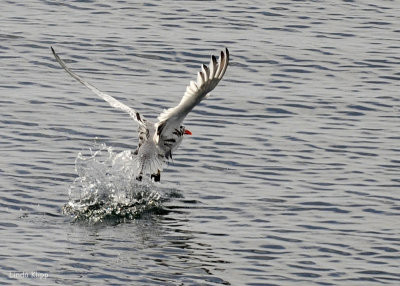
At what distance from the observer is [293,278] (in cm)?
1331

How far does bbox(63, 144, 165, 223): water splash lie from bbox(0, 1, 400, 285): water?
0.04 metres

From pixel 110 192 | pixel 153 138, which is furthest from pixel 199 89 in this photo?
pixel 110 192

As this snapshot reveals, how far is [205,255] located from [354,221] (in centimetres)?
249

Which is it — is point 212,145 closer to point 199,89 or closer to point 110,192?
point 110,192

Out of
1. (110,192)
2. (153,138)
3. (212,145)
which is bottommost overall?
(110,192)

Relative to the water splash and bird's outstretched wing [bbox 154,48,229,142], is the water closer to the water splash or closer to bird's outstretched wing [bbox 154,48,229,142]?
the water splash

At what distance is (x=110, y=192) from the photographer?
16.6m

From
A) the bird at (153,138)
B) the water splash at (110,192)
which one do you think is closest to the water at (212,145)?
the water splash at (110,192)

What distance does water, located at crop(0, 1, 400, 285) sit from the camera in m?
13.9

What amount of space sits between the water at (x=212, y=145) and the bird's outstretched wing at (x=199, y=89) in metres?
1.37

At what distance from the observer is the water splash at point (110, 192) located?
1581 cm

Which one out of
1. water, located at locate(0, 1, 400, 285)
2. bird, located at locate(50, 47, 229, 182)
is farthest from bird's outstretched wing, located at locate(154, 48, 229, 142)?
water, located at locate(0, 1, 400, 285)

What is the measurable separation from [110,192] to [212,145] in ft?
9.36

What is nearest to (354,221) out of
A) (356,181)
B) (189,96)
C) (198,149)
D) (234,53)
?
(356,181)
